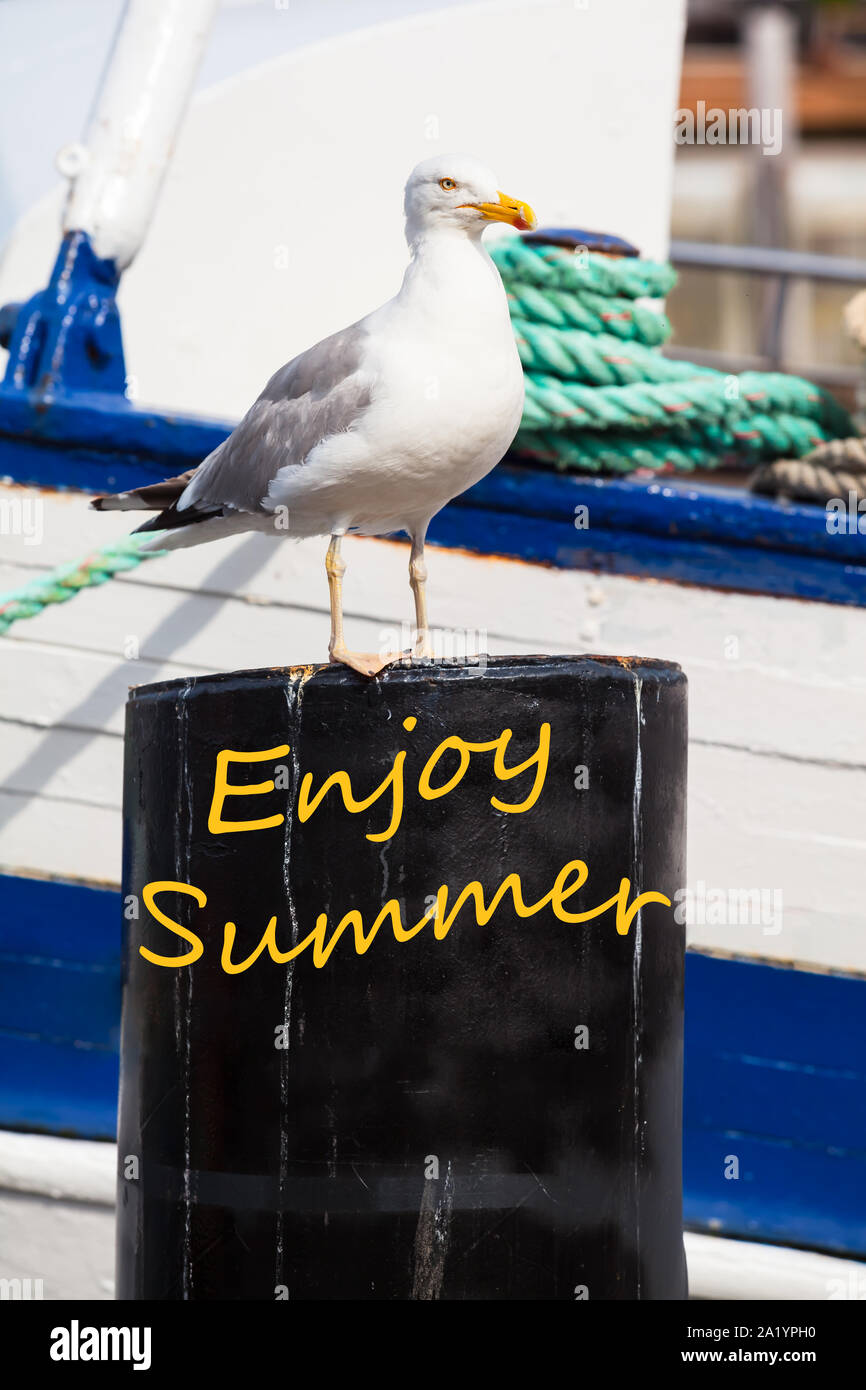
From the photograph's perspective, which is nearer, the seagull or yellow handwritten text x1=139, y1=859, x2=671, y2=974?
yellow handwritten text x1=139, y1=859, x2=671, y2=974

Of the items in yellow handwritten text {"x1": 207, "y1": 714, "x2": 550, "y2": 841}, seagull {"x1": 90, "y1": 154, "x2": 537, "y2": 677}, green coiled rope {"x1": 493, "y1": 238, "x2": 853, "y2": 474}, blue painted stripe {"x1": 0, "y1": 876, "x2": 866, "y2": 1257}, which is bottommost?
blue painted stripe {"x1": 0, "y1": 876, "x2": 866, "y2": 1257}

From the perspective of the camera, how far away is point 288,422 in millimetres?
2484

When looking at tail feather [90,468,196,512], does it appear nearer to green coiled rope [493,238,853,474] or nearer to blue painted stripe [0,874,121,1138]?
green coiled rope [493,238,853,474]

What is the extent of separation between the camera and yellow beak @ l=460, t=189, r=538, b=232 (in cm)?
236

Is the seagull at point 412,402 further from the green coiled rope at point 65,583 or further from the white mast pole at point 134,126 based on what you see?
the white mast pole at point 134,126

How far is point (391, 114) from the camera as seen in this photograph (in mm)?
5078

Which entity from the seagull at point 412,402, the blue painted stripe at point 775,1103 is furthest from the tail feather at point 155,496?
the blue painted stripe at point 775,1103

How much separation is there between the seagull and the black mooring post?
0.21 meters

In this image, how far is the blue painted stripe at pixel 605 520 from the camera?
11.1ft

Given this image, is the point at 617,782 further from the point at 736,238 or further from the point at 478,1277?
the point at 736,238


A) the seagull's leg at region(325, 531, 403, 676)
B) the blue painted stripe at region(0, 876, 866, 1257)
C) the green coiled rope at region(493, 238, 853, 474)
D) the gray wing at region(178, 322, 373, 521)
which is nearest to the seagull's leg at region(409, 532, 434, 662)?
the seagull's leg at region(325, 531, 403, 676)

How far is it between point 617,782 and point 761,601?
152cm

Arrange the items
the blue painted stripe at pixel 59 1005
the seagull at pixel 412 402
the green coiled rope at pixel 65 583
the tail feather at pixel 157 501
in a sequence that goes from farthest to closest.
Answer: the blue painted stripe at pixel 59 1005 → the green coiled rope at pixel 65 583 → the tail feather at pixel 157 501 → the seagull at pixel 412 402

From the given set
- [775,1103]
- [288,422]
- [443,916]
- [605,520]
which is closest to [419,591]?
[288,422]
